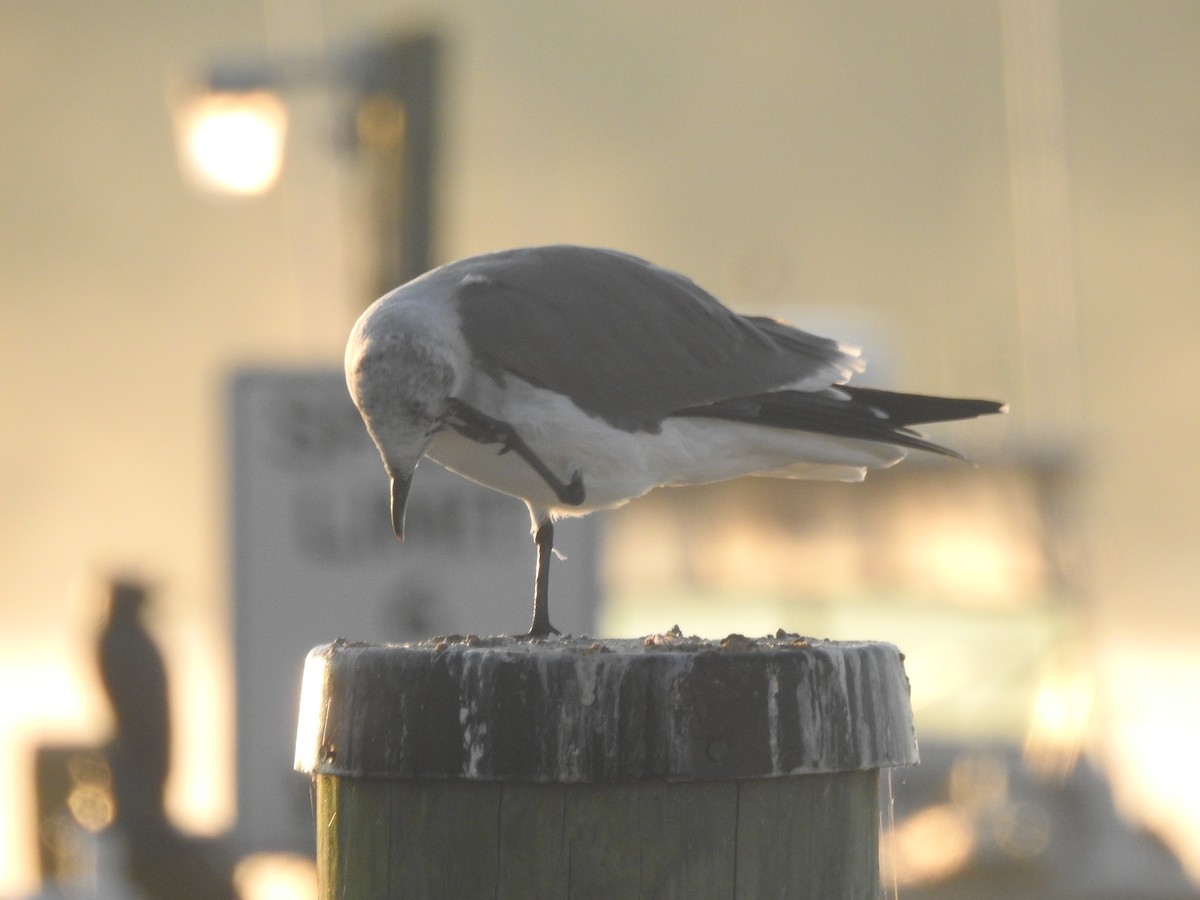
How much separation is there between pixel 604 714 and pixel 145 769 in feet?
22.6

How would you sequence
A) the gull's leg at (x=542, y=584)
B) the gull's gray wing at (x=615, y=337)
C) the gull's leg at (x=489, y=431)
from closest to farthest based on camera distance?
the gull's leg at (x=489, y=431) → the gull's gray wing at (x=615, y=337) → the gull's leg at (x=542, y=584)

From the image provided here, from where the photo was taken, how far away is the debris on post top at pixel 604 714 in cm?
254

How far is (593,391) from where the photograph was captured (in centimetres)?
381

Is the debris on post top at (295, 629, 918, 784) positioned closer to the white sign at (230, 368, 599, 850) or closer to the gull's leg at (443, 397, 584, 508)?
the gull's leg at (443, 397, 584, 508)

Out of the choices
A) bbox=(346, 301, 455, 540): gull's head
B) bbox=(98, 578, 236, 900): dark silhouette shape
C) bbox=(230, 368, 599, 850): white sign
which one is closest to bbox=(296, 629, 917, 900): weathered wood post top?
bbox=(346, 301, 455, 540): gull's head

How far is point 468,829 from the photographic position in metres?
2.56

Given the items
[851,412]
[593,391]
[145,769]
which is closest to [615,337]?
[593,391]

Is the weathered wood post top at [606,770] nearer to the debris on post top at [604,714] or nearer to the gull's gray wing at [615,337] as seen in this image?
the debris on post top at [604,714]

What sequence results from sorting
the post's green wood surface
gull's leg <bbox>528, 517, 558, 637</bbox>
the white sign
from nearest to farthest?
the post's green wood surface → gull's leg <bbox>528, 517, 558, 637</bbox> → the white sign

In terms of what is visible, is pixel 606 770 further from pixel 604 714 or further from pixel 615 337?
pixel 615 337

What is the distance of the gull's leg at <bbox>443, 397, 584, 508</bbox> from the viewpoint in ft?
11.8

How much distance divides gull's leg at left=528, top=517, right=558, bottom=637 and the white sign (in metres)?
3.28

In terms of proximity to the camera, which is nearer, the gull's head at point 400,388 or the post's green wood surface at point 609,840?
the post's green wood surface at point 609,840

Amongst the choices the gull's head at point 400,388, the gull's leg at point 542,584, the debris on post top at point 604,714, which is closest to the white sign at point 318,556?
the gull's leg at point 542,584
